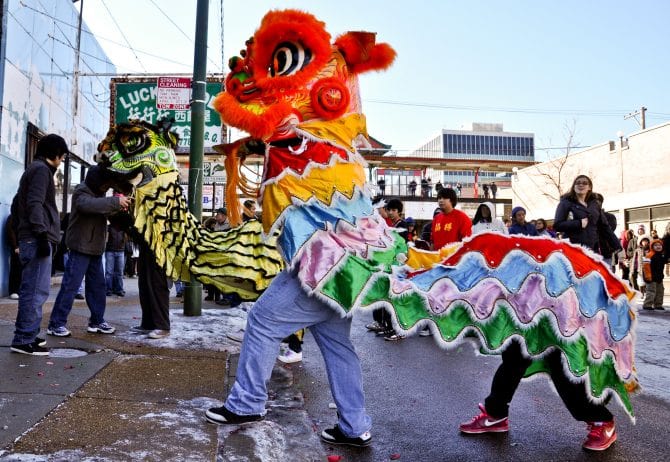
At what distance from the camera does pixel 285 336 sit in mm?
3238

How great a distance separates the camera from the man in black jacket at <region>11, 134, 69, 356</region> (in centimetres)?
454

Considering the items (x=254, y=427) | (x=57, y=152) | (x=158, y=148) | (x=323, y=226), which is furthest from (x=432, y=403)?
(x=57, y=152)

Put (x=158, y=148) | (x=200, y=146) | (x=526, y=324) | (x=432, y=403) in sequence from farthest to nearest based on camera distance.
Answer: (x=200, y=146) < (x=158, y=148) < (x=432, y=403) < (x=526, y=324)

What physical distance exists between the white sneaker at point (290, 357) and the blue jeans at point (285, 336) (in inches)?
85.5

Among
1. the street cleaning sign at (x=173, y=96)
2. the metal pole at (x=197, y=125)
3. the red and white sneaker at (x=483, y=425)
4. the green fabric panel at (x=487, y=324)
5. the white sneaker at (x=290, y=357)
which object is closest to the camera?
the green fabric panel at (x=487, y=324)

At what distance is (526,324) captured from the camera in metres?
2.94

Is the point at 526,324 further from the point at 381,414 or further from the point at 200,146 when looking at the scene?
the point at 200,146

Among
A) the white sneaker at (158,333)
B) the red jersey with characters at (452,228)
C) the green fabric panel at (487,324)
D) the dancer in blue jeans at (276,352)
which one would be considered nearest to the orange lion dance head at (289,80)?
the dancer in blue jeans at (276,352)

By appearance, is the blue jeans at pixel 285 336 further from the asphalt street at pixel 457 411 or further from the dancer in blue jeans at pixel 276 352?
the asphalt street at pixel 457 411

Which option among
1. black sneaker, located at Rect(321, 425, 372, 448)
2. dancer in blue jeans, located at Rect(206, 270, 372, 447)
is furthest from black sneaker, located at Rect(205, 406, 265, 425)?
black sneaker, located at Rect(321, 425, 372, 448)

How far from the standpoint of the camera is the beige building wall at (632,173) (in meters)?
21.7

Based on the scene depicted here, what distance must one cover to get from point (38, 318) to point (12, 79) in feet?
18.5

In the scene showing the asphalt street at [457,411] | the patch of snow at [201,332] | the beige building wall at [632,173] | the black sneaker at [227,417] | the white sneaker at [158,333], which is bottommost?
the asphalt street at [457,411]

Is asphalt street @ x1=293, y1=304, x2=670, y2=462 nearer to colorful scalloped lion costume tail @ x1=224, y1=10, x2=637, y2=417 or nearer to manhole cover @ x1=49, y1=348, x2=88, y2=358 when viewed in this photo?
colorful scalloped lion costume tail @ x1=224, y1=10, x2=637, y2=417
